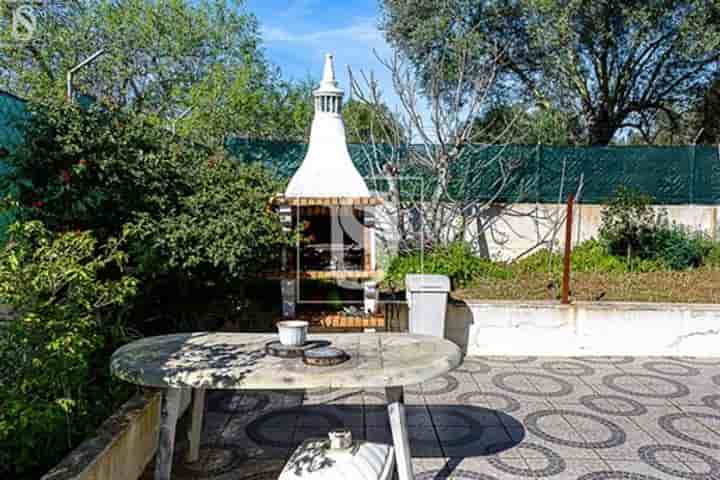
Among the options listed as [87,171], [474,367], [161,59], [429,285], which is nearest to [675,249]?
[474,367]

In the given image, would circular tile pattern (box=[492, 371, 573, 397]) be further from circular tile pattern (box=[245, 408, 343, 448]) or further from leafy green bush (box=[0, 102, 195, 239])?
leafy green bush (box=[0, 102, 195, 239])

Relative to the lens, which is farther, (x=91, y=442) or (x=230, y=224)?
(x=230, y=224)

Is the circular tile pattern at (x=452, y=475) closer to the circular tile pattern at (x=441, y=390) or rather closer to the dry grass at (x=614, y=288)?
the circular tile pattern at (x=441, y=390)

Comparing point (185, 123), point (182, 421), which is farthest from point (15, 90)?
point (182, 421)

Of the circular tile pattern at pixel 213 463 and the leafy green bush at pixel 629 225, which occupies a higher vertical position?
the leafy green bush at pixel 629 225

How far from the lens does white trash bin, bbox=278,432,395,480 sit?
2064 millimetres

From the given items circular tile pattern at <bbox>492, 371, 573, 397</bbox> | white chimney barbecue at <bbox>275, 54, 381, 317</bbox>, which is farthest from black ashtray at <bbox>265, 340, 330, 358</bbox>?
circular tile pattern at <bbox>492, 371, 573, 397</bbox>

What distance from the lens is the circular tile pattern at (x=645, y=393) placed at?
4.00m

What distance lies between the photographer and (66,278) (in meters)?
2.44

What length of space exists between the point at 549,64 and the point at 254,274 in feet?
25.9

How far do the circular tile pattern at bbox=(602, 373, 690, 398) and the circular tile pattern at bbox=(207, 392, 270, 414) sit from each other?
8.98 ft

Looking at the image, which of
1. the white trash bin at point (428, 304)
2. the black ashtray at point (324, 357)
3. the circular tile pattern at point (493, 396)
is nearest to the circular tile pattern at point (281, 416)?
the circular tile pattern at point (493, 396)

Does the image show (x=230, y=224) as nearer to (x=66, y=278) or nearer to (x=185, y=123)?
(x=66, y=278)

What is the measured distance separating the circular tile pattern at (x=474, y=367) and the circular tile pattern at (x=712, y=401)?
1602 mm
